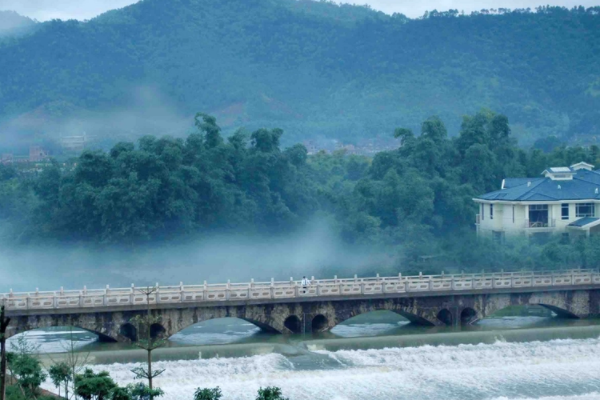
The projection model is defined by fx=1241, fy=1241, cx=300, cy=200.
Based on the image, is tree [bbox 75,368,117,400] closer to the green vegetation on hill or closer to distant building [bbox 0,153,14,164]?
the green vegetation on hill

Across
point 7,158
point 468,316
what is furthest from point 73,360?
point 7,158

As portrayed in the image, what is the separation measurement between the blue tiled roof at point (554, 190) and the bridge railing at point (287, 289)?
10417mm

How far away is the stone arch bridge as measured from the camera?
51281 millimetres

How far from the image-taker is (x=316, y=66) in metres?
172

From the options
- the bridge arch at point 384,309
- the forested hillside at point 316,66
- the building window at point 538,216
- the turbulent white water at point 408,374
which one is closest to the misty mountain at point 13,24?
the forested hillside at point 316,66

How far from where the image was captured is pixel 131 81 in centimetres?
14250

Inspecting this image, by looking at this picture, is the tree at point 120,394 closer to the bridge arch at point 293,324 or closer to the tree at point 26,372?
the tree at point 26,372

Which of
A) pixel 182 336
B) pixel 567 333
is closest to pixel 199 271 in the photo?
pixel 182 336

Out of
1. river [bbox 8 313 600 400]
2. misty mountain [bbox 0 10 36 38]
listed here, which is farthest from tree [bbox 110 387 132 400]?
misty mountain [bbox 0 10 36 38]

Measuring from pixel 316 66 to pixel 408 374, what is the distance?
127 metres

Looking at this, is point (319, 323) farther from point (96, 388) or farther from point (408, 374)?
point (96, 388)

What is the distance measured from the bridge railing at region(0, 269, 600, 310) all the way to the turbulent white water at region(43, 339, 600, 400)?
439 centimetres

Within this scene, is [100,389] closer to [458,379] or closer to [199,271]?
[458,379]

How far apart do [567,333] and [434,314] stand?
19.7 feet
